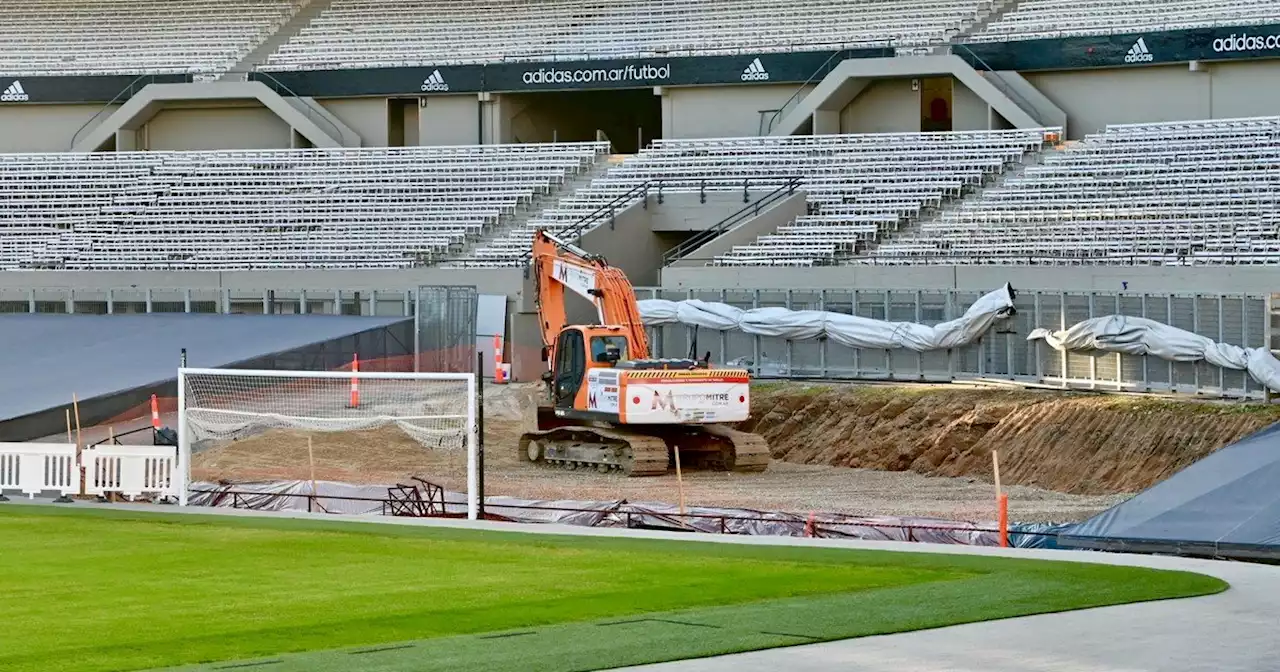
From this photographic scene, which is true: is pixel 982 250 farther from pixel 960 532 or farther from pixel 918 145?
pixel 960 532

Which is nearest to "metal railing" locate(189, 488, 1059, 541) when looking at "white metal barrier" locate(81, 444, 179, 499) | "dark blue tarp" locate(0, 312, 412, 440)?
"white metal barrier" locate(81, 444, 179, 499)

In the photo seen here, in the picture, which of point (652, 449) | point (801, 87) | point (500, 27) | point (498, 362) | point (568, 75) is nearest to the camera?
point (652, 449)

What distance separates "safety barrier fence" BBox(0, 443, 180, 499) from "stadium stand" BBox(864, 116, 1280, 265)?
19.6 m

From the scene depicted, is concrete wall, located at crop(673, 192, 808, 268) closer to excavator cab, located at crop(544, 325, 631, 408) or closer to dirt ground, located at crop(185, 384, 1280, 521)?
dirt ground, located at crop(185, 384, 1280, 521)

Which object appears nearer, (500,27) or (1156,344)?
(1156,344)

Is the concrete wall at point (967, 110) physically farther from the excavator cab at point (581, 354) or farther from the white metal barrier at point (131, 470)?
the white metal barrier at point (131, 470)

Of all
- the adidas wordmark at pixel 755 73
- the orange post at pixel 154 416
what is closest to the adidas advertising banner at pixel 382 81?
the adidas wordmark at pixel 755 73

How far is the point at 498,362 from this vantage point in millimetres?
41031

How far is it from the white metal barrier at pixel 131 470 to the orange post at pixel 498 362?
1686cm

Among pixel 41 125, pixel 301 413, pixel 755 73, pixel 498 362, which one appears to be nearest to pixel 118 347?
pixel 498 362

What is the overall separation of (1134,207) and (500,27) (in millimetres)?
22602

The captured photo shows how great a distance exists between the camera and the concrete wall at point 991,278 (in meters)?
33.8

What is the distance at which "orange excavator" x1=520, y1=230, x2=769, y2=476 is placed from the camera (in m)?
29.2

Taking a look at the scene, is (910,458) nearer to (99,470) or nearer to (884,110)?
(99,470)
